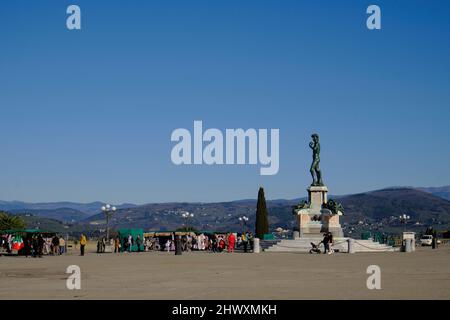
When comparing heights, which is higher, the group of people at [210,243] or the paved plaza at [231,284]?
the paved plaza at [231,284]

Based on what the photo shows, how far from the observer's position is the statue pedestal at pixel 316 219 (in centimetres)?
5653

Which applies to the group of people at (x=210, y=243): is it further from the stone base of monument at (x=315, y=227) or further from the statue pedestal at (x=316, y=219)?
the statue pedestal at (x=316, y=219)

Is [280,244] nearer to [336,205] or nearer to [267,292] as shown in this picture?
[336,205]

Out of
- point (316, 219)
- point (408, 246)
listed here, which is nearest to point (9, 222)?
point (316, 219)

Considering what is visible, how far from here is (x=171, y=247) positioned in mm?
58656

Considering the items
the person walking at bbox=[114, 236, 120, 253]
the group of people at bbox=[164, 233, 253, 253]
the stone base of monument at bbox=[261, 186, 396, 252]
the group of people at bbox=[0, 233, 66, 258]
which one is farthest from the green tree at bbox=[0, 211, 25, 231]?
the stone base of monument at bbox=[261, 186, 396, 252]

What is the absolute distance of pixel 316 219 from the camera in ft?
188

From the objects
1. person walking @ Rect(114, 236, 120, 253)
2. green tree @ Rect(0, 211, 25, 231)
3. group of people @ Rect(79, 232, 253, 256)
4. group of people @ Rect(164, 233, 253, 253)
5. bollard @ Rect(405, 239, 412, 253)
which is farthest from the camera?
green tree @ Rect(0, 211, 25, 231)

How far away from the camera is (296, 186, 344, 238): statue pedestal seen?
56.5 m

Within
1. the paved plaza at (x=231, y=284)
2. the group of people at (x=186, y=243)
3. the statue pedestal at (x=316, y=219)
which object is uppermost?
the statue pedestal at (x=316, y=219)

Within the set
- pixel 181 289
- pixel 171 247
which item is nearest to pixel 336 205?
pixel 171 247

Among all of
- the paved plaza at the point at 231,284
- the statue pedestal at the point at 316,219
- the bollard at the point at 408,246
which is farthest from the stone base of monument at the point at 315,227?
the paved plaza at the point at 231,284

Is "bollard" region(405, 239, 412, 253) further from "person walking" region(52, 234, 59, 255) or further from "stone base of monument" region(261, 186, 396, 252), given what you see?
"person walking" region(52, 234, 59, 255)
